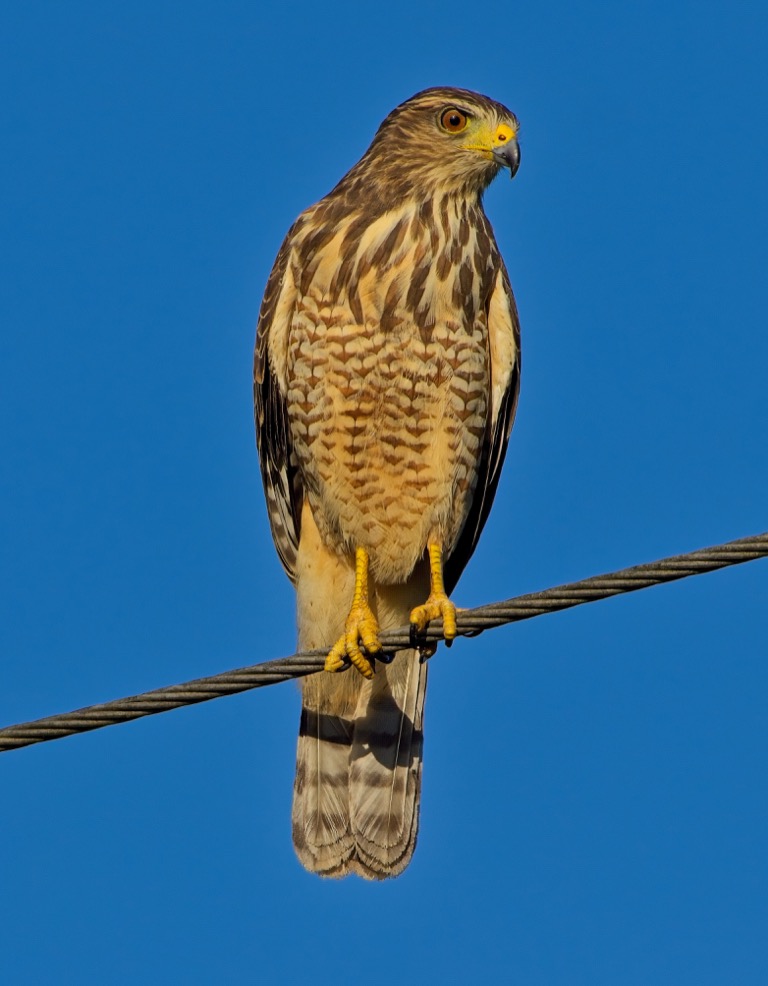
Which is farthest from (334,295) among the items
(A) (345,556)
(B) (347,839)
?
(B) (347,839)

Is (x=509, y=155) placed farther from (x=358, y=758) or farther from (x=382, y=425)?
(x=358, y=758)

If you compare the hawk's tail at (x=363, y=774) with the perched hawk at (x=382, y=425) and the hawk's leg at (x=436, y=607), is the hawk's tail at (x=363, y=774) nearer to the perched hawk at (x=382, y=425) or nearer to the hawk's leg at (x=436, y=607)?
the perched hawk at (x=382, y=425)

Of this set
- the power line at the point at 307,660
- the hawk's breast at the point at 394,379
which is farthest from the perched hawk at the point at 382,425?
the power line at the point at 307,660

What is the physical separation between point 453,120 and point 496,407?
1.36m

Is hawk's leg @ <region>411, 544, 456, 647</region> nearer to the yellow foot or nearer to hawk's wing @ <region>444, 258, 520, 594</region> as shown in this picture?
the yellow foot

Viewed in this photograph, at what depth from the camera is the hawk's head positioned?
6848mm

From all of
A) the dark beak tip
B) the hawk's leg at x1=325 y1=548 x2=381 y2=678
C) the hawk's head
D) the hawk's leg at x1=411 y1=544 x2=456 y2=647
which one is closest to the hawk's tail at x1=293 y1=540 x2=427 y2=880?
the hawk's leg at x1=411 y1=544 x2=456 y2=647

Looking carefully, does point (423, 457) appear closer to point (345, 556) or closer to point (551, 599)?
point (345, 556)

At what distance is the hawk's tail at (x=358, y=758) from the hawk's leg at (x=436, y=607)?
0.39 metres

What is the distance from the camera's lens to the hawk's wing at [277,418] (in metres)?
6.59

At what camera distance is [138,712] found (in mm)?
4387

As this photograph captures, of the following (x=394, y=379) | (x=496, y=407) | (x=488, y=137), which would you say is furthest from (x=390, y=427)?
(x=488, y=137)

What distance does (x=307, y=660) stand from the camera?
4668 mm

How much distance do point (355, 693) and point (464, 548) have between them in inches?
32.3
